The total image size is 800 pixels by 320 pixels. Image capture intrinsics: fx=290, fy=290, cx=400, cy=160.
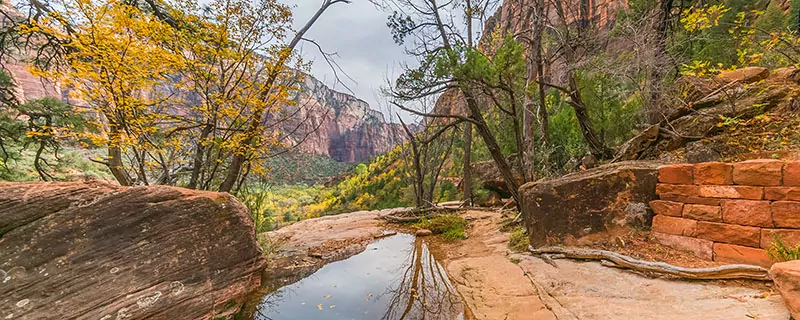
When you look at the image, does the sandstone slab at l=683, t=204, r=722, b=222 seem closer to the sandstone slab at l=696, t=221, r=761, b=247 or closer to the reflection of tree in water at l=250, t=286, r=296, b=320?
the sandstone slab at l=696, t=221, r=761, b=247

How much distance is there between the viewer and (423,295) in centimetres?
365

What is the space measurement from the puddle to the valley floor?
246 mm

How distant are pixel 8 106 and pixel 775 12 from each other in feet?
79.4

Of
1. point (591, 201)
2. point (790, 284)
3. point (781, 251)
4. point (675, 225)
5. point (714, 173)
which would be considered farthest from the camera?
point (591, 201)

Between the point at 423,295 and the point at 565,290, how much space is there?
1.60 metres

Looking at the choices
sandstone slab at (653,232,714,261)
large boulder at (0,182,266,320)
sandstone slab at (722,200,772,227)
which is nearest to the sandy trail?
sandstone slab at (653,232,714,261)

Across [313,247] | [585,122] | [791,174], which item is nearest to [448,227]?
[313,247]

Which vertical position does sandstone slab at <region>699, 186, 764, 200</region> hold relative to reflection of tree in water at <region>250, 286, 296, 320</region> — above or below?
above

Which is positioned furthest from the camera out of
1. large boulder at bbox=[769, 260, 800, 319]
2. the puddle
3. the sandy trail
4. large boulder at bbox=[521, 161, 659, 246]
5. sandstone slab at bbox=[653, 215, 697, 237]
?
large boulder at bbox=[521, 161, 659, 246]

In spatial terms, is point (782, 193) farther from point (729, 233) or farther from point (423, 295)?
point (423, 295)

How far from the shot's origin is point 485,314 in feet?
9.27

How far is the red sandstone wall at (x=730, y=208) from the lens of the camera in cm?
239

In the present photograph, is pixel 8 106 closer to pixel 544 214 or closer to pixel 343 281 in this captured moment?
pixel 343 281

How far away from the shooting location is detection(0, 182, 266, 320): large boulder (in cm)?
242
